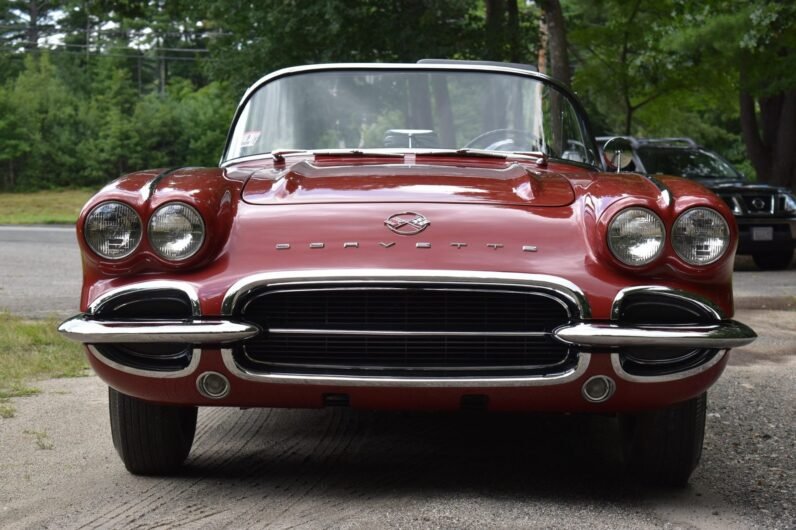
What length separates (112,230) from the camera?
4.00 meters

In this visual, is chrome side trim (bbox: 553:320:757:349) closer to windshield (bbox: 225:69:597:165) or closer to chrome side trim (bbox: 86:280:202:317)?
chrome side trim (bbox: 86:280:202:317)

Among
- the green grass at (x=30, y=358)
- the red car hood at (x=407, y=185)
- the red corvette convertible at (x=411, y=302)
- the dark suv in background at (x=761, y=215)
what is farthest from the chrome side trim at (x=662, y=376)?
the dark suv in background at (x=761, y=215)

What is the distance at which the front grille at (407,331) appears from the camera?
379 centimetres

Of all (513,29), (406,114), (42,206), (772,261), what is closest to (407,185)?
(406,114)

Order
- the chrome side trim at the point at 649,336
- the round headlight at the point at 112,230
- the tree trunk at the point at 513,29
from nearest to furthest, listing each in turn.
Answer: the chrome side trim at the point at 649,336 < the round headlight at the point at 112,230 < the tree trunk at the point at 513,29

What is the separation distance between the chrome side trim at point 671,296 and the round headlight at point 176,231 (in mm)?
1321

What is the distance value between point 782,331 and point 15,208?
32.9 m

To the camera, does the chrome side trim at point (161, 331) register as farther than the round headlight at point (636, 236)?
No

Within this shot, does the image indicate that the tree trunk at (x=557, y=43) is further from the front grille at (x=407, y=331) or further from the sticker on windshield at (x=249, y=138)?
the front grille at (x=407, y=331)

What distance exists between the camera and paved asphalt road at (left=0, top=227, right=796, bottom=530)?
12.3 ft

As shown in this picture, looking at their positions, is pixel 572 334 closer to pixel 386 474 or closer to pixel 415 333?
pixel 415 333

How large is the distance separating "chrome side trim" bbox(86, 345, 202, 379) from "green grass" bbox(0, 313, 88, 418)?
1693mm

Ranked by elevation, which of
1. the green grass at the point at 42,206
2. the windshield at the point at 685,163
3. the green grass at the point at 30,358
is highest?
the windshield at the point at 685,163

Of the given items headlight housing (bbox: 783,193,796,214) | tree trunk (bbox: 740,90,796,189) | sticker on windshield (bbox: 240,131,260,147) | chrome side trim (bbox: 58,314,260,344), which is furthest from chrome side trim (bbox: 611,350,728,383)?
tree trunk (bbox: 740,90,796,189)
